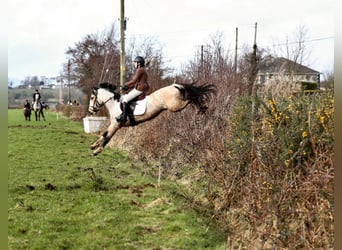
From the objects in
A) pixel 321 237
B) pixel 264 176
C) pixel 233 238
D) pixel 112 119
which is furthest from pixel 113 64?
pixel 321 237

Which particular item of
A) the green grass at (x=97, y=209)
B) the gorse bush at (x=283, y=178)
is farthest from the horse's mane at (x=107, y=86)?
the green grass at (x=97, y=209)

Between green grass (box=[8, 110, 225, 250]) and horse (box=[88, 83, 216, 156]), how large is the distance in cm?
135

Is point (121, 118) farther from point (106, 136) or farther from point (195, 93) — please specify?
point (195, 93)

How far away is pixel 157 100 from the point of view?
3.41 m

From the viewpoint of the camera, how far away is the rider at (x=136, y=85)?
3.21 meters

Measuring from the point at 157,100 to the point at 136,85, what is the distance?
0.73 ft

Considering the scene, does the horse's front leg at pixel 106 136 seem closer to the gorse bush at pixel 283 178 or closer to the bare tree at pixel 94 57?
the bare tree at pixel 94 57

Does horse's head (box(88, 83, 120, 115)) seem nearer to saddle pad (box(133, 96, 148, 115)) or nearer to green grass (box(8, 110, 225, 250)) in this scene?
saddle pad (box(133, 96, 148, 115))

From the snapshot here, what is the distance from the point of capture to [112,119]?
3.58m

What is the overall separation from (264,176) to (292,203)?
1.37ft

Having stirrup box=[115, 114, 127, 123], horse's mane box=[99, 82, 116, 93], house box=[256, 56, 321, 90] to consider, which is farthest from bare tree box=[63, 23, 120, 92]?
house box=[256, 56, 321, 90]

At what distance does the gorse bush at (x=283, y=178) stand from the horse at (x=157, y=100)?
823mm

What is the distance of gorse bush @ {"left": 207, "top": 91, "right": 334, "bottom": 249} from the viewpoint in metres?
3.09

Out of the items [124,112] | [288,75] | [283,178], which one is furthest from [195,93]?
[288,75]
